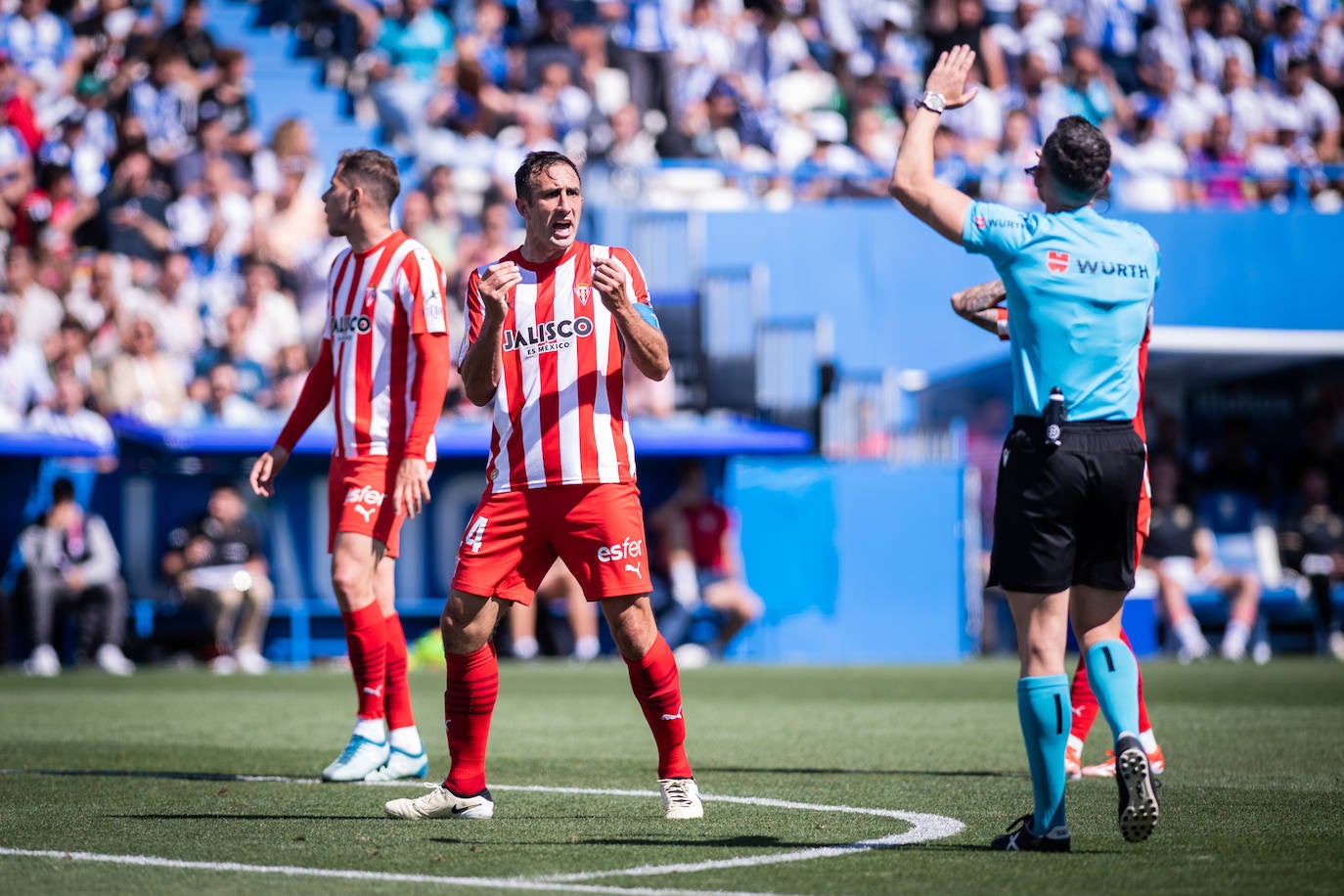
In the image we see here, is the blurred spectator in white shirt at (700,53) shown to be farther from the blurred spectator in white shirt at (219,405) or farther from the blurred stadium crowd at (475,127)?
the blurred spectator in white shirt at (219,405)

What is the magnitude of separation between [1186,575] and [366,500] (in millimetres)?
12498

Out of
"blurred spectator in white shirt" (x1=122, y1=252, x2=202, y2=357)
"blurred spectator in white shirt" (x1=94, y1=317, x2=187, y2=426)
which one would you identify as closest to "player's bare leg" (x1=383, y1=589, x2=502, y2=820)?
"blurred spectator in white shirt" (x1=94, y1=317, x2=187, y2=426)

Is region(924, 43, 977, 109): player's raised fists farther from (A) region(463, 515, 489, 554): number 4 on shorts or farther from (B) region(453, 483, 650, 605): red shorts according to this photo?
(A) region(463, 515, 489, 554): number 4 on shorts

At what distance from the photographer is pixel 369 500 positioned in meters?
7.37

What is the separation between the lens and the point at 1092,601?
5.29 m

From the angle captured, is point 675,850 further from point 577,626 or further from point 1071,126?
point 577,626

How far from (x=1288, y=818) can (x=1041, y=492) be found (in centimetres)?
176

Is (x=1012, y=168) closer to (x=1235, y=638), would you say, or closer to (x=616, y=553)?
(x=1235, y=638)

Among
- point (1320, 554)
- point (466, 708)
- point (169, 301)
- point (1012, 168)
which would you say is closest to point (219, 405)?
point (169, 301)

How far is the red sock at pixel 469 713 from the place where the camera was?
6020mm

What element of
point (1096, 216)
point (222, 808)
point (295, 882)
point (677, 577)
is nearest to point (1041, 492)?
point (1096, 216)

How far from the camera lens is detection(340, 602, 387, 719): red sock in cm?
744

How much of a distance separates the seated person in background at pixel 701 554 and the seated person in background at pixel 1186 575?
397 centimetres

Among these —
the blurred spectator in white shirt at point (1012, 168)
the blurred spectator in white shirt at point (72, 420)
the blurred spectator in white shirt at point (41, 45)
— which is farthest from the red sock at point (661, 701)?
the blurred spectator in white shirt at point (41, 45)
